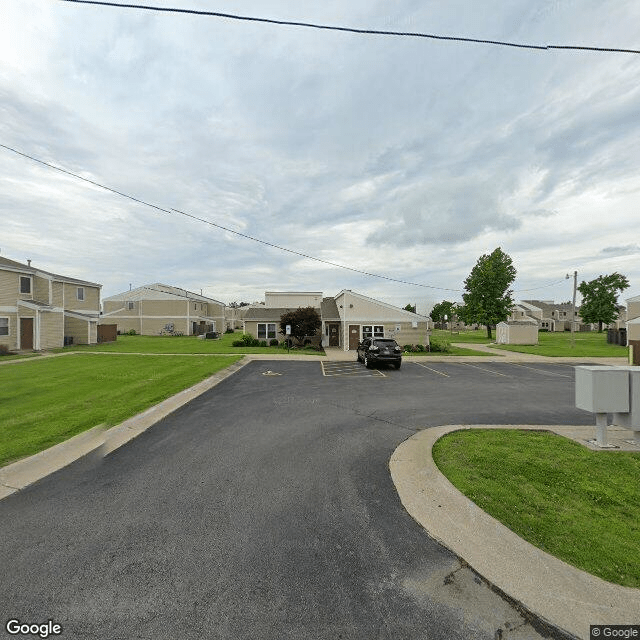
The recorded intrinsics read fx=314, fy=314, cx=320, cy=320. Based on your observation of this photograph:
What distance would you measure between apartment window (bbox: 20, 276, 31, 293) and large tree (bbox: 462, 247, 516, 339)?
56.2 m

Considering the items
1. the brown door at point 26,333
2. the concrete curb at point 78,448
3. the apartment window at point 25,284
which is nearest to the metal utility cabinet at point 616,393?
the concrete curb at point 78,448

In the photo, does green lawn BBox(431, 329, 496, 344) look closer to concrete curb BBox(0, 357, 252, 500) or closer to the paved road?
concrete curb BBox(0, 357, 252, 500)

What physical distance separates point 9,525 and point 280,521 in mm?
3372

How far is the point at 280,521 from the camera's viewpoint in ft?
13.4

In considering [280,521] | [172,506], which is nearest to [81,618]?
[172,506]

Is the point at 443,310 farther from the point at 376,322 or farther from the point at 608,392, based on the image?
the point at 608,392

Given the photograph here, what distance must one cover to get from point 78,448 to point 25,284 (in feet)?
94.9

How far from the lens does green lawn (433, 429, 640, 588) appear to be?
3432mm

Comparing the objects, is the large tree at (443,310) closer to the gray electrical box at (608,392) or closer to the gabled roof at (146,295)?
the gabled roof at (146,295)

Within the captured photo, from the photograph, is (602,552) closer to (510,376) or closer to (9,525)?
(9,525)

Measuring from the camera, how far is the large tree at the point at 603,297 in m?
56.1

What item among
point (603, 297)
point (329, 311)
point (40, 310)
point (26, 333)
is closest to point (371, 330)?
point (329, 311)

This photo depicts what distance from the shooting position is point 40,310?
2589 cm

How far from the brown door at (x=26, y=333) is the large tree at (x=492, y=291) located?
55.8 m
